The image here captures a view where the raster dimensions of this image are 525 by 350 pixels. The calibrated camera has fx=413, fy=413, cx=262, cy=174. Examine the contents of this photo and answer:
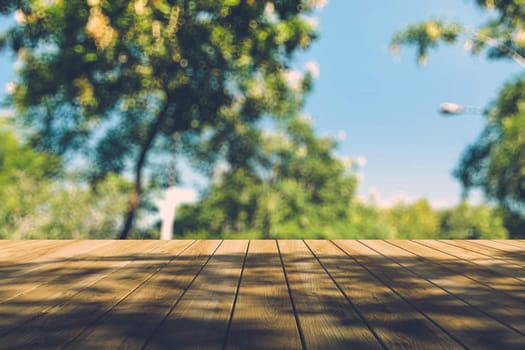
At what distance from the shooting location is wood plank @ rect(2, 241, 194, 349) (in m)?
1.61

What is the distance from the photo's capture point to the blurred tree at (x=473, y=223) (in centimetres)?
3856

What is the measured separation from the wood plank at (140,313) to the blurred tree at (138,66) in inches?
310

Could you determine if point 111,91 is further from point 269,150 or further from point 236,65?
point 269,150

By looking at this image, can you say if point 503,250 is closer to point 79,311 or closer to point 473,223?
point 79,311

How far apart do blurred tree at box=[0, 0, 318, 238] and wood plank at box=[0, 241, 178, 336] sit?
7.04 meters

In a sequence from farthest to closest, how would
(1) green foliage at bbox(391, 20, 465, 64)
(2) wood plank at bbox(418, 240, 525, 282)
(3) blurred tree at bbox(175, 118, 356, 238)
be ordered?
(3) blurred tree at bbox(175, 118, 356, 238) < (1) green foliage at bbox(391, 20, 465, 64) < (2) wood plank at bbox(418, 240, 525, 282)

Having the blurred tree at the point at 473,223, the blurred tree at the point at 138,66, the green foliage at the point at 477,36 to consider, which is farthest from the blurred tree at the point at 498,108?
the blurred tree at the point at 473,223

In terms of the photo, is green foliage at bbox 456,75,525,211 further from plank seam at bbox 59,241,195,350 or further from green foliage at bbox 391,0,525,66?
plank seam at bbox 59,241,195,350

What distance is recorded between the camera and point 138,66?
37.8 ft

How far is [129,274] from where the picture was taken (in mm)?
2781

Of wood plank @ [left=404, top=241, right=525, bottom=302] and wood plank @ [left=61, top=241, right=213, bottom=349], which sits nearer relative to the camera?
wood plank @ [left=61, top=241, right=213, bottom=349]

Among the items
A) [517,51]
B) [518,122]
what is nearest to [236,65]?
[517,51]

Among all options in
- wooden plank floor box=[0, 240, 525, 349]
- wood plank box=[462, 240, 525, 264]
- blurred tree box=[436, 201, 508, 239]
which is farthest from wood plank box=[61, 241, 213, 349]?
blurred tree box=[436, 201, 508, 239]

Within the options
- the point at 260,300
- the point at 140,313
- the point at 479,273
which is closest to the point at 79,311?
the point at 140,313
